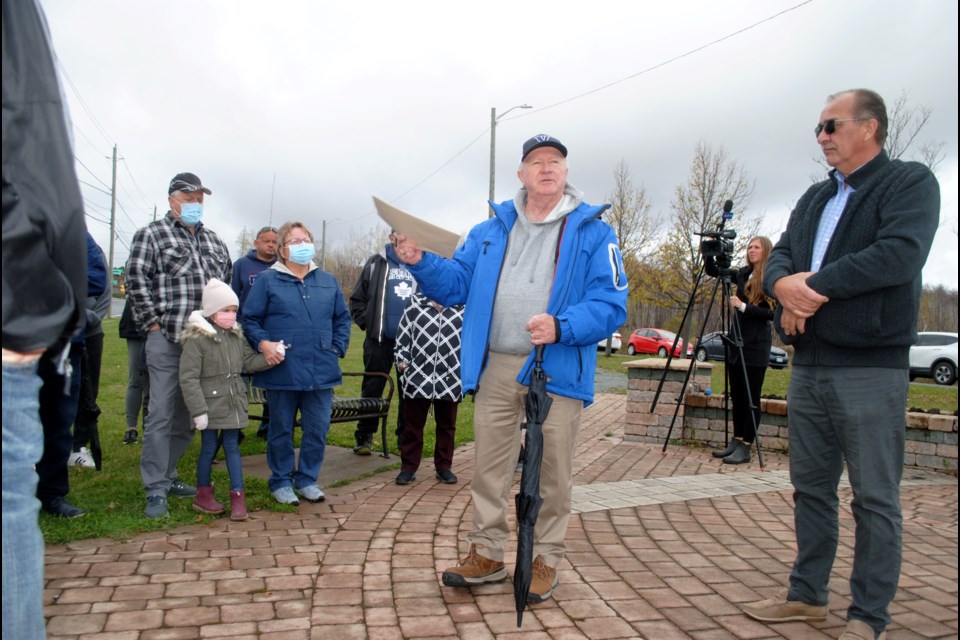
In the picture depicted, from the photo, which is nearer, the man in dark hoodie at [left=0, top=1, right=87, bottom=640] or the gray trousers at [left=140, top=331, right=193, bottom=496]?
the man in dark hoodie at [left=0, top=1, right=87, bottom=640]

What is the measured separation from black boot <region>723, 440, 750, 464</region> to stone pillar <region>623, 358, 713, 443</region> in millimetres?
893

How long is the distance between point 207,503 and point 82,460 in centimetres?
172

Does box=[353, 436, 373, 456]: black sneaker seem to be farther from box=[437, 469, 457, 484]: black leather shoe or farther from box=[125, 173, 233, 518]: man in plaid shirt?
box=[125, 173, 233, 518]: man in plaid shirt

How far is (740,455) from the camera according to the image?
6.62 metres

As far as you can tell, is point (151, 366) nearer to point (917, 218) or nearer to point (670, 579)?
point (670, 579)

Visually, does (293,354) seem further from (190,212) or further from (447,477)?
(447,477)

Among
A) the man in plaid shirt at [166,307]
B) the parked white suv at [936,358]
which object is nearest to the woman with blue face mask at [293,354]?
the man in plaid shirt at [166,307]

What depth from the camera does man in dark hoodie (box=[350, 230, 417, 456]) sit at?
6.68 metres

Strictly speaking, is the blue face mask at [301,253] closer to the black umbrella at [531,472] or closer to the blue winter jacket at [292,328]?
the blue winter jacket at [292,328]

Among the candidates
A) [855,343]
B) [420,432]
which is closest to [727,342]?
[420,432]

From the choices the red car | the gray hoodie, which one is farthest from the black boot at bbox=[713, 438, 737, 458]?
the red car

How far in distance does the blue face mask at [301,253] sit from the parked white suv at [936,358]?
21.9 m

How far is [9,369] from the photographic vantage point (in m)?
1.66

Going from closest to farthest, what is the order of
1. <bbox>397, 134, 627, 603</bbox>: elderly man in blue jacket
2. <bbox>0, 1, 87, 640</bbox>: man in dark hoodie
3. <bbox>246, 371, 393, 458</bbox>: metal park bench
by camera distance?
<bbox>0, 1, 87, 640</bbox>: man in dark hoodie
<bbox>397, 134, 627, 603</bbox>: elderly man in blue jacket
<bbox>246, 371, 393, 458</bbox>: metal park bench
